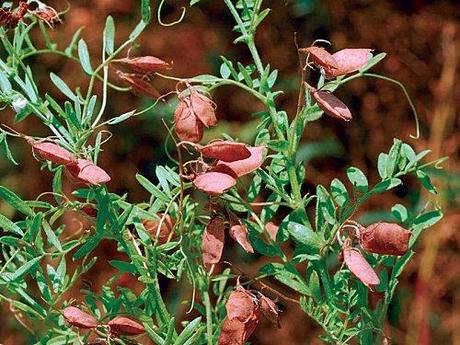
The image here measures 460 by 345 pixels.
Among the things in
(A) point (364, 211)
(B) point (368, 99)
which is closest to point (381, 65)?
(B) point (368, 99)

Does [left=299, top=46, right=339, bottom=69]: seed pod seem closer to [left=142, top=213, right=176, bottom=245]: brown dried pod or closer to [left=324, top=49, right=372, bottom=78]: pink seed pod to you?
[left=324, top=49, right=372, bottom=78]: pink seed pod

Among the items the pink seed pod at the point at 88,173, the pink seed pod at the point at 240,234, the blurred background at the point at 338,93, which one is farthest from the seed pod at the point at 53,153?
the blurred background at the point at 338,93

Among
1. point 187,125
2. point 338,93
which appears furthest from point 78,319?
point 338,93

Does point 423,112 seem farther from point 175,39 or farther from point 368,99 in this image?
point 175,39

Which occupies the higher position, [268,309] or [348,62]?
[348,62]

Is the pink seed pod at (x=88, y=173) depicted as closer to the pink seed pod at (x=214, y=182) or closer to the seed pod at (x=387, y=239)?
the pink seed pod at (x=214, y=182)

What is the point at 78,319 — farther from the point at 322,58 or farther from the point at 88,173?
the point at 322,58
